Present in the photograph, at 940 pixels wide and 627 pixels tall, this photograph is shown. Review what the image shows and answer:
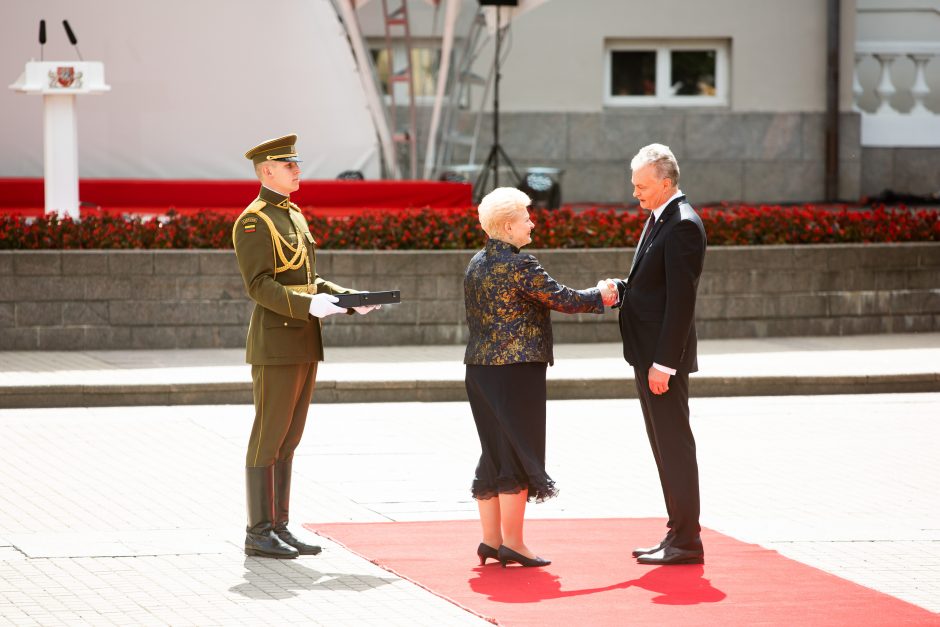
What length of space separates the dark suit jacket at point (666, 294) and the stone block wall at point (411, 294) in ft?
23.4

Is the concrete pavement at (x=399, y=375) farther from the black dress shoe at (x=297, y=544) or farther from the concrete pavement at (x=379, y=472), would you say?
the black dress shoe at (x=297, y=544)

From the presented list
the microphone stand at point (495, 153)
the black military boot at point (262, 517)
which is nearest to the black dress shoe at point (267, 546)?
the black military boot at point (262, 517)

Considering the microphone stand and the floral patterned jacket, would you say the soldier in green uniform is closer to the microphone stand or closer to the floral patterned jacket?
the floral patterned jacket

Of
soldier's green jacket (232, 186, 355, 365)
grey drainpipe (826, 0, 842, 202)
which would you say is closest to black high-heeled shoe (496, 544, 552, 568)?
soldier's green jacket (232, 186, 355, 365)

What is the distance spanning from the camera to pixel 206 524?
7855 millimetres

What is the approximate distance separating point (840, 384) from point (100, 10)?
1183cm

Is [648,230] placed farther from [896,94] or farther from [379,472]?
[896,94]

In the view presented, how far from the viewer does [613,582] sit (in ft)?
22.0

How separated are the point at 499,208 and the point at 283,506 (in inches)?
68.3

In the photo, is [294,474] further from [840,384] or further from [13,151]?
[13,151]

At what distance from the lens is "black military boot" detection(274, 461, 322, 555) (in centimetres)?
724

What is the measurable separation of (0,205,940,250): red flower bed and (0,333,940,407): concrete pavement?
3.79ft

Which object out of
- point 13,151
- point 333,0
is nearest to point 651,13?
point 333,0

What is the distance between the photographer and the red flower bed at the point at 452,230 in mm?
14328
